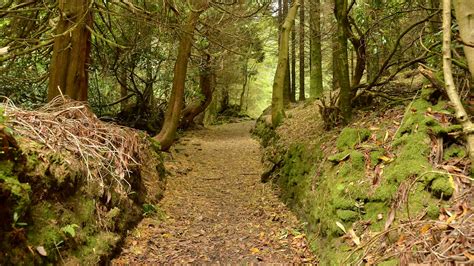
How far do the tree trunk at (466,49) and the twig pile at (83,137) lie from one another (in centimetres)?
392

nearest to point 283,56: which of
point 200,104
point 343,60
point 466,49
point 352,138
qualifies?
point 343,60

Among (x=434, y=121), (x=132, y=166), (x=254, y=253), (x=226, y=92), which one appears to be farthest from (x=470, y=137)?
(x=226, y=92)

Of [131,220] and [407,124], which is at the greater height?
[407,124]

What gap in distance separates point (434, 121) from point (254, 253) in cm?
267

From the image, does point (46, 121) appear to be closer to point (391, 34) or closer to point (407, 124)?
point (407, 124)

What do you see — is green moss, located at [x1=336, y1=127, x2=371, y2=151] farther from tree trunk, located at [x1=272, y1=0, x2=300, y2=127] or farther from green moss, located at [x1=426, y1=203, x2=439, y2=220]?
tree trunk, located at [x1=272, y1=0, x2=300, y2=127]

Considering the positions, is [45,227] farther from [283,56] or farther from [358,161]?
[283,56]

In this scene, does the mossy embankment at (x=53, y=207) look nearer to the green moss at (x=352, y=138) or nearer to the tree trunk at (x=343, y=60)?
the green moss at (x=352, y=138)

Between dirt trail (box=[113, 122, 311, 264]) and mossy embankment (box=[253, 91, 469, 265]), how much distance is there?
0.43 metres

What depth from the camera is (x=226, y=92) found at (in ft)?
81.9

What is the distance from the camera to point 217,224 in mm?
6016

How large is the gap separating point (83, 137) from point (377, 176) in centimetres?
373

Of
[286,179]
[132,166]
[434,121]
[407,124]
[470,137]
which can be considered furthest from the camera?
[286,179]

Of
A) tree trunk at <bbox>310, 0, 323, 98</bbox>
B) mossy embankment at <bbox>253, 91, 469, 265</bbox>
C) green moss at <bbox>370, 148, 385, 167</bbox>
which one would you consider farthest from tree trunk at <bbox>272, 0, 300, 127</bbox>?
green moss at <bbox>370, 148, 385, 167</bbox>
